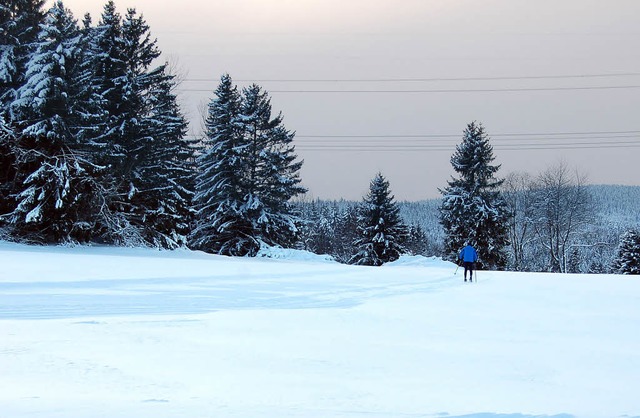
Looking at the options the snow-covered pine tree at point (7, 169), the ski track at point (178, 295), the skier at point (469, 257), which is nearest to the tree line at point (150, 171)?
the snow-covered pine tree at point (7, 169)

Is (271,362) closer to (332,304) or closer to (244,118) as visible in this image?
(332,304)

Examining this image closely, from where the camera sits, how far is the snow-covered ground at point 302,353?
5.16 metres

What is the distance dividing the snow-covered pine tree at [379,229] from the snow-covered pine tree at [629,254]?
19341mm

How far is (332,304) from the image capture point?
11906 mm

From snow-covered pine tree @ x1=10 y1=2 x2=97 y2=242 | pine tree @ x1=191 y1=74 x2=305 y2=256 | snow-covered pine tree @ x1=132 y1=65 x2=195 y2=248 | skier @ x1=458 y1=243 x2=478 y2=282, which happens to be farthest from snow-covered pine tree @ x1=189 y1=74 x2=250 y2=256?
skier @ x1=458 y1=243 x2=478 y2=282

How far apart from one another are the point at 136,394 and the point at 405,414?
104 inches

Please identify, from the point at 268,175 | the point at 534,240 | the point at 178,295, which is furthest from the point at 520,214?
the point at 178,295

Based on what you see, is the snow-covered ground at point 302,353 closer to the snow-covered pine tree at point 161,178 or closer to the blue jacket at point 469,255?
the blue jacket at point 469,255

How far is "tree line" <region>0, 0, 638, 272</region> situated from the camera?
84.4ft

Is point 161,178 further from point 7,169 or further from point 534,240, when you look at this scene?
point 534,240

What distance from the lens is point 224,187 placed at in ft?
131

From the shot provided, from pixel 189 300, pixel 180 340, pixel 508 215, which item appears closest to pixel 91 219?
pixel 189 300

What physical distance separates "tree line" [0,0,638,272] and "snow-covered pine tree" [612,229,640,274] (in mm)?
127

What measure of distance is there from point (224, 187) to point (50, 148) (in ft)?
49.9
